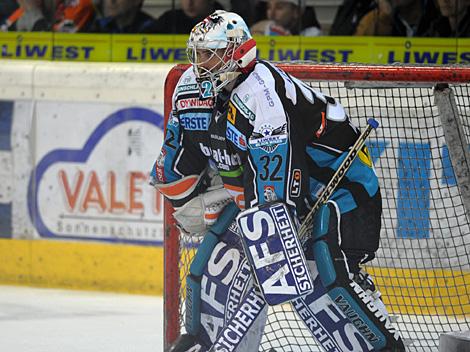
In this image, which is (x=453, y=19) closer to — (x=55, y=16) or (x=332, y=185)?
(x=55, y=16)

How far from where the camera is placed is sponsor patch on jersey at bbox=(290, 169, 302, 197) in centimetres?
328

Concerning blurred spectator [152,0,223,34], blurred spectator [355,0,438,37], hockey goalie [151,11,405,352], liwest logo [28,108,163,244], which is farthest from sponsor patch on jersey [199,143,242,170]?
blurred spectator [152,0,223,34]

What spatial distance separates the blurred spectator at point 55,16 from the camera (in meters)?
6.53

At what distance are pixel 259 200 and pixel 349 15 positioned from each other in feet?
9.28

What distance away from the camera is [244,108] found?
3309 mm

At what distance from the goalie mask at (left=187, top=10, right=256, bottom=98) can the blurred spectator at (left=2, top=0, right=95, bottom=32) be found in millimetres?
3209

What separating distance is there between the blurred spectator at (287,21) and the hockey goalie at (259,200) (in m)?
2.42

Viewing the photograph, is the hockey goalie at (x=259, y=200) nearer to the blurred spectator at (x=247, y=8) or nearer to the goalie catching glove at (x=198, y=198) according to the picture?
the goalie catching glove at (x=198, y=198)

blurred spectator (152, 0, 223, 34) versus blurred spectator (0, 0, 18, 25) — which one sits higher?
blurred spectator (0, 0, 18, 25)

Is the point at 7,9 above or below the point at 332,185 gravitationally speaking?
above

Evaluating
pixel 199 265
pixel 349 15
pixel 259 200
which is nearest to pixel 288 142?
pixel 259 200

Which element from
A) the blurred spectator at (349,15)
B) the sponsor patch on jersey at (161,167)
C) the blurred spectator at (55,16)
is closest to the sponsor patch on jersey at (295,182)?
the sponsor patch on jersey at (161,167)

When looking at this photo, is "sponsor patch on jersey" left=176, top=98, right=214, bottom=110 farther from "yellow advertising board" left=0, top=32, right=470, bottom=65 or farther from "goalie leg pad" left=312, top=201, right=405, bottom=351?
"yellow advertising board" left=0, top=32, right=470, bottom=65

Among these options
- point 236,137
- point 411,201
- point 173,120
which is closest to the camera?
point 236,137
